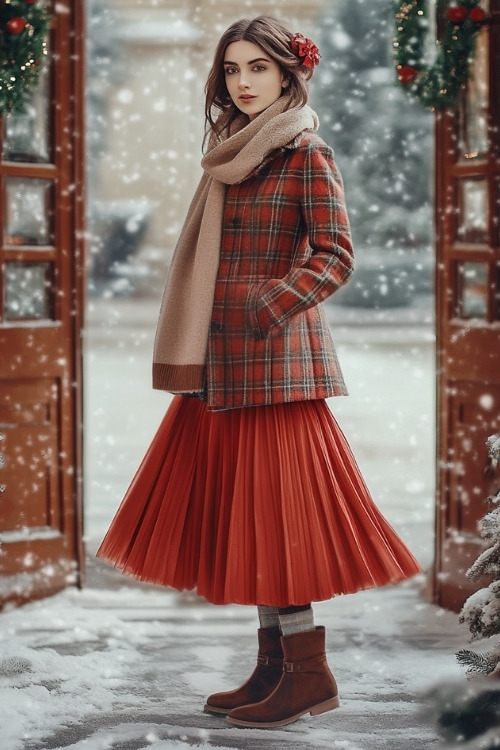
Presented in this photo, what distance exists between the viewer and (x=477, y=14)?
347 cm

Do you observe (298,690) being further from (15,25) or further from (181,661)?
(15,25)

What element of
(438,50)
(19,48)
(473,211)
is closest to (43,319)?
(19,48)

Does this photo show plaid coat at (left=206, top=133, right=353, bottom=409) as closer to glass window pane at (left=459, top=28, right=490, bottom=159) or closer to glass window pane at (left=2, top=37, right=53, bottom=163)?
glass window pane at (left=459, top=28, right=490, bottom=159)

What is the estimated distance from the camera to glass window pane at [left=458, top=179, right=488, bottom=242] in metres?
3.62

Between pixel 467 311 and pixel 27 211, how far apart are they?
63.1 inches

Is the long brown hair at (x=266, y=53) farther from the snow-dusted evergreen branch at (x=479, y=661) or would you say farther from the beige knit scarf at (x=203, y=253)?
the snow-dusted evergreen branch at (x=479, y=661)

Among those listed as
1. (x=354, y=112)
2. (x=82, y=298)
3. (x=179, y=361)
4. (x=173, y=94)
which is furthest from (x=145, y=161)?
(x=179, y=361)

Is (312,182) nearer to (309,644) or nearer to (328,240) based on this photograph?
(328,240)

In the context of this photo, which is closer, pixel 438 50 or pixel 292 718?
→ pixel 292 718

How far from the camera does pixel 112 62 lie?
16828mm

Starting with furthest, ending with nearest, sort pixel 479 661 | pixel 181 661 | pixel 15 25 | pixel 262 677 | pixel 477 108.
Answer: pixel 477 108 < pixel 15 25 < pixel 181 661 < pixel 262 677 < pixel 479 661

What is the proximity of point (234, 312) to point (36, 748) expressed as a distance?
1.13 m

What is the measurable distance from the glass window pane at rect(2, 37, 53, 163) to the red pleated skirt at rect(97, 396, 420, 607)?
1568mm

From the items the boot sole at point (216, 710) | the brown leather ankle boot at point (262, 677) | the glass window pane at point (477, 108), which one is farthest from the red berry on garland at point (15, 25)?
the boot sole at point (216, 710)
